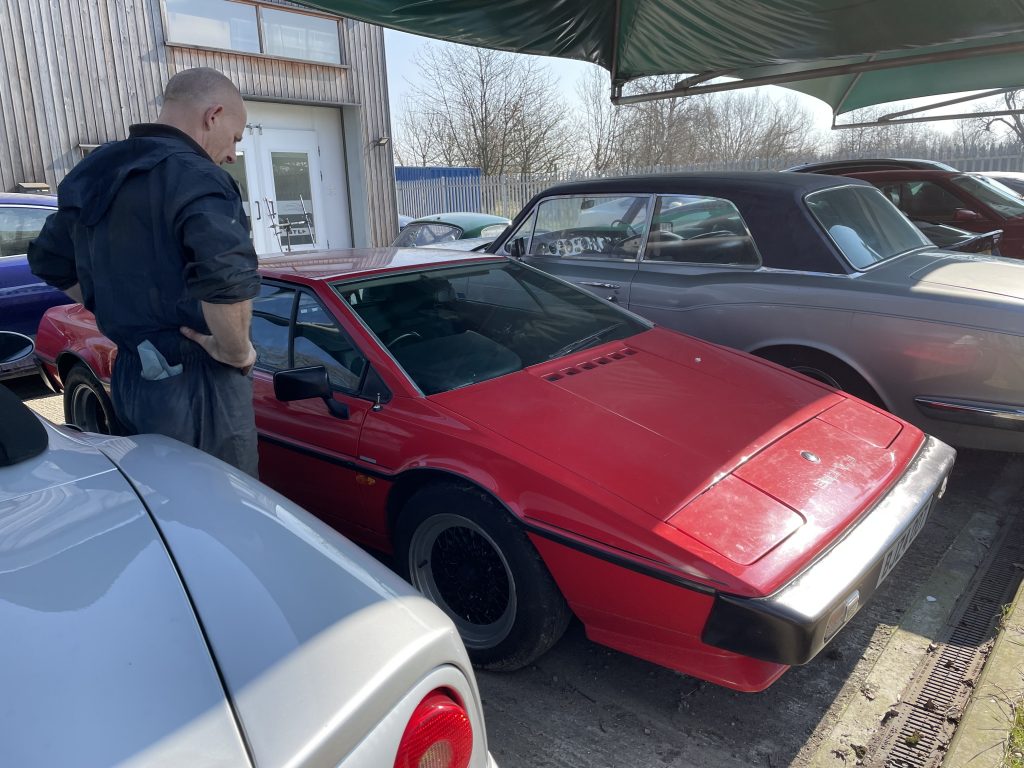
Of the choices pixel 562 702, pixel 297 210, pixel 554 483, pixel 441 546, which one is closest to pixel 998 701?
pixel 562 702

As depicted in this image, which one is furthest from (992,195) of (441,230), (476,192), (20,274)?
(476,192)

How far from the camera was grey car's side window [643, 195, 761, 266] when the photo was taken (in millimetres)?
4277

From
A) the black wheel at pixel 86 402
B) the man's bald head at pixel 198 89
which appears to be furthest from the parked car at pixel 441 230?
the man's bald head at pixel 198 89

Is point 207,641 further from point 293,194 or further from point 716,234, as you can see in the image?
point 293,194

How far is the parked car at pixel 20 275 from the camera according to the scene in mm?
5898

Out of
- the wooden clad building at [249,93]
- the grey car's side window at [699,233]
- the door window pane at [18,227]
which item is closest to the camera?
the grey car's side window at [699,233]

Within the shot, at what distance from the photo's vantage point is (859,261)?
12.9ft

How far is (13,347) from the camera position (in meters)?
2.09

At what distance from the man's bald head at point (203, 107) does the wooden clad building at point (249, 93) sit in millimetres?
9284

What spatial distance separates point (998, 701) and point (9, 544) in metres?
2.65

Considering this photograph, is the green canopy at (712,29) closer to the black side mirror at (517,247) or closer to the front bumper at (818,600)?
the black side mirror at (517,247)

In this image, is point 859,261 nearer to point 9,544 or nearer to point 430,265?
point 430,265

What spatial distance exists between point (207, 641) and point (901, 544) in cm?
205

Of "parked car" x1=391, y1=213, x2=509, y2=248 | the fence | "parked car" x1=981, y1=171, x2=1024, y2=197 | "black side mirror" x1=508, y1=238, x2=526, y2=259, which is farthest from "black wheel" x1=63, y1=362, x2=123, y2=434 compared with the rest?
the fence
